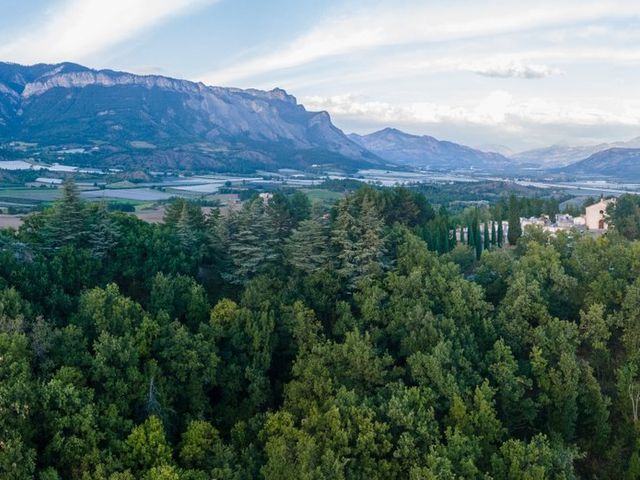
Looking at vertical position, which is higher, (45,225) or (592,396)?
(45,225)

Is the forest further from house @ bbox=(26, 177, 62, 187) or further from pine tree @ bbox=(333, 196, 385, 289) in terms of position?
house @ bbox=(26, 177, 62, 187)

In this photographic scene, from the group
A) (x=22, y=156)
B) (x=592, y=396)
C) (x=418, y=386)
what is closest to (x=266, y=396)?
(x=418, y=386)

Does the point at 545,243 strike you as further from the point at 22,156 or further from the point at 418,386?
the point at 22,156

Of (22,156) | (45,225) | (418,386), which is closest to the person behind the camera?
(418,386)

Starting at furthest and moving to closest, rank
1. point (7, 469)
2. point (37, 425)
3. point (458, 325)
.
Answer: point (458, 325) < point (37, 425) < point (7, 469)

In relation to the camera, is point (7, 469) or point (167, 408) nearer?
point (7, 469)

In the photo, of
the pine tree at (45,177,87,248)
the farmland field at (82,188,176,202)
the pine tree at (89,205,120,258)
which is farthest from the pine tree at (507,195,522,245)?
the farmland field at (82,188,176,202)

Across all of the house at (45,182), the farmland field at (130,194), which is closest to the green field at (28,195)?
the farmland field at (130,194)
